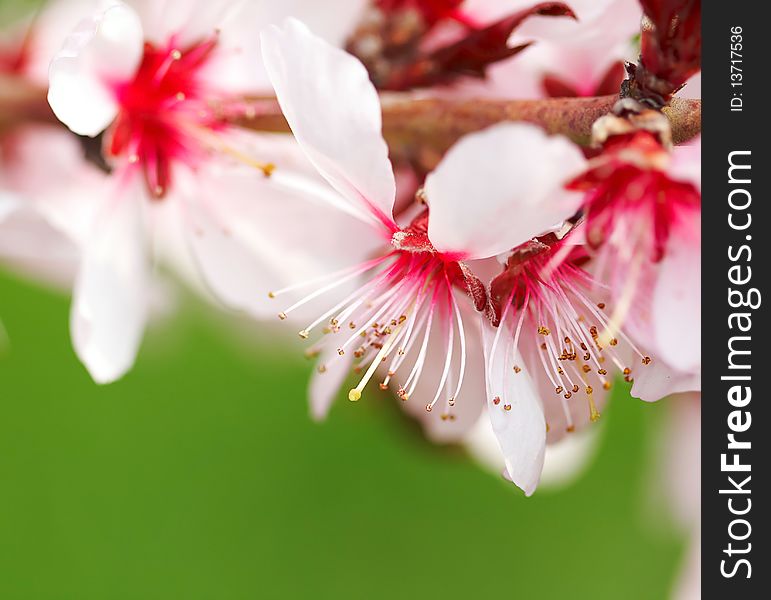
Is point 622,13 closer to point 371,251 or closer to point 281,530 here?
point 371,251

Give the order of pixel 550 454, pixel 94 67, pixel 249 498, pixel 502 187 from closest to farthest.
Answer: pixel 502 187 < pixel 94 67 < pixel 550 454 < pixel 249 498

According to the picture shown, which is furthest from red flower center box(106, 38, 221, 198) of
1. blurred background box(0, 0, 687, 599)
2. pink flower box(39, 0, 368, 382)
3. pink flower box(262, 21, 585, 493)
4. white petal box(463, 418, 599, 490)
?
blurred background box(0, 0, 687, 599)

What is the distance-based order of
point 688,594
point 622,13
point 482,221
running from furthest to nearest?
1. point 688,594
2. point 622,13
3. point 482,221

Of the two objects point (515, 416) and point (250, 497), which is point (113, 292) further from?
point (250, 497)

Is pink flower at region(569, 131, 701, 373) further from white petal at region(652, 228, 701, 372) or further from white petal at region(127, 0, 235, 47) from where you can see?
white petal at region(127, 0, 235, 47)

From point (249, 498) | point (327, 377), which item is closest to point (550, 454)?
point (327, 377)

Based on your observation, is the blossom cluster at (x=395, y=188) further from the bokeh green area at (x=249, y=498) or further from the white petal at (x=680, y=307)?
the bokeh green area at (x=249, y=498)
